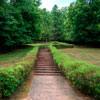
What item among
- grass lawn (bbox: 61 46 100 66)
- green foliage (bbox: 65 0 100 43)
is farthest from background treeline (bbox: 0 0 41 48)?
green foliage (bbox: 65 0 100 43)

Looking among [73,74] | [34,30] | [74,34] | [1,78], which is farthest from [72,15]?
[1,78]

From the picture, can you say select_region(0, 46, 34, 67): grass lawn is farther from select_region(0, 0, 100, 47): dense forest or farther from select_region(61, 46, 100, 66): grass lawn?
select_region(61, 46, 100, 66): grass lawn

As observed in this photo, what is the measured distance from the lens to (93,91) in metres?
3.81

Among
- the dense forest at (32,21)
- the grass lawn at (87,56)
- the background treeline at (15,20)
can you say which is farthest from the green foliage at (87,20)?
the background treeline at (15,20)

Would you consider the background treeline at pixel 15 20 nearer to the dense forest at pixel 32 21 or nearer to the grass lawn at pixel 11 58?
the dense forest at pixel 32 21

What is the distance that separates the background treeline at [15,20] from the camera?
15070 mm

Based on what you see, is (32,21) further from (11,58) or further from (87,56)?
(87,56)

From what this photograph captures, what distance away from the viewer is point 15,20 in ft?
51.9

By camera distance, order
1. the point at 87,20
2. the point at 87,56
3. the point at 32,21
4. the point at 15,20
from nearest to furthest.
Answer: the point at 87,56 < the point at 15,20 < the point at 32,21 < the point at 87,20

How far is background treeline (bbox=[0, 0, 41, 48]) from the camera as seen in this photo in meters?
15.1

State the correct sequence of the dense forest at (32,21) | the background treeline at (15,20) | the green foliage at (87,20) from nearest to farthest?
the background treeline at (15,20), the dense forest at (32,21), the green foliage at (87,20)

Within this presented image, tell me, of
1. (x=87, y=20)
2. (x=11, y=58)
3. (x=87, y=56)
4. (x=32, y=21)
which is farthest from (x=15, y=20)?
(x=87, y=20)

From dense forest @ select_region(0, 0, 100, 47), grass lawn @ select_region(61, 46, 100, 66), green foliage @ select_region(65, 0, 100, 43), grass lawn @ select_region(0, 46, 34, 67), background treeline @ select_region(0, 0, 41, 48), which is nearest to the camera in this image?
grass lawn @ select_region(0, 46, 34, 67)

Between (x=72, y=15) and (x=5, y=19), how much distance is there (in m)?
15.9
